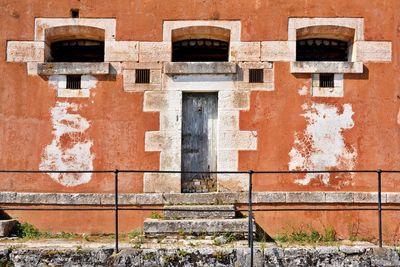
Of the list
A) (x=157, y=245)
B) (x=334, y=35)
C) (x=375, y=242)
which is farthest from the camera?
(x=334, y=35)

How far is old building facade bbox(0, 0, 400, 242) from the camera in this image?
920 cm

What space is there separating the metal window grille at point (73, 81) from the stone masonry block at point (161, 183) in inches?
82.0

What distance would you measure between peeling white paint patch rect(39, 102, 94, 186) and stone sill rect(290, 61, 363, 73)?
13.1 feet

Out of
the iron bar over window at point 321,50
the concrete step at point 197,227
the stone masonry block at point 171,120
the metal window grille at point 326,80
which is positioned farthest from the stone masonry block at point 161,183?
the iron bar over window at point 321,50

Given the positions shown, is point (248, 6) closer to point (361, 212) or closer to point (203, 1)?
point (203, 1)

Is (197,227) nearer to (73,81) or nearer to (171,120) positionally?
(171,120)

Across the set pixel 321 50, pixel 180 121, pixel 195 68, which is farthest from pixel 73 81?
pixel 321 50

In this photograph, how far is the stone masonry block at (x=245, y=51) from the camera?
9.33 meters

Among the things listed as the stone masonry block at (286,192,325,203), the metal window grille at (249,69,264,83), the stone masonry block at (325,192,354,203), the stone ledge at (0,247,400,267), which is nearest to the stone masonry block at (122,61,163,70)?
the metal window grille at (249,69,264,83)

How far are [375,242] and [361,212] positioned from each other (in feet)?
1.85

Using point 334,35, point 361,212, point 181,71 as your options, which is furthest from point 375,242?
point 181,71

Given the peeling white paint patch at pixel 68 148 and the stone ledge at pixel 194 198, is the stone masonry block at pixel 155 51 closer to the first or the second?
the peeling white paint patch at pixel 68 148

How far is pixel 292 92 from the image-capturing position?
929cm

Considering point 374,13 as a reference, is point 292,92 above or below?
below
